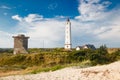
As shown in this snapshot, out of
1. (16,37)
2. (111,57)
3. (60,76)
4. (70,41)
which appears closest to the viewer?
(60,76)

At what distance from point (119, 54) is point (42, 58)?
18.3 m

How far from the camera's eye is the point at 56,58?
199 feet

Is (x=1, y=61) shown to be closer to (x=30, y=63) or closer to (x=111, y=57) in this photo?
(x=30, y=63)

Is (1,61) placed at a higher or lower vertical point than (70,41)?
lower

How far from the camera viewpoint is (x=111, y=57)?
56.7 metres

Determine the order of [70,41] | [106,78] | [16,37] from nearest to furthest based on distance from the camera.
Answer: [106,78] → [16,37] → [70,41]

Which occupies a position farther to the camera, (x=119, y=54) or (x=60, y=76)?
(x=119, y=54)

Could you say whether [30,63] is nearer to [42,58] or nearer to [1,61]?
[42,58]

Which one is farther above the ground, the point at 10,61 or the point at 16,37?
the point at 16,37

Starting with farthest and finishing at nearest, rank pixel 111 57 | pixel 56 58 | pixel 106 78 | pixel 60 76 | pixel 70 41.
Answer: pixel 70 41 < pixel 56 58 < pixel 111 57 < pixel 60 76 < pixel 106 78

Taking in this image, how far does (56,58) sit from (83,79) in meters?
43.5

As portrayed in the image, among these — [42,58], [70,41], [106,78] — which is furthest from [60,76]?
[70,41]

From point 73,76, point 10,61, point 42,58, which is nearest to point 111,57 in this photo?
point 42,58

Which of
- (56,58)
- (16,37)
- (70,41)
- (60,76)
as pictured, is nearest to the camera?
(60,76)
